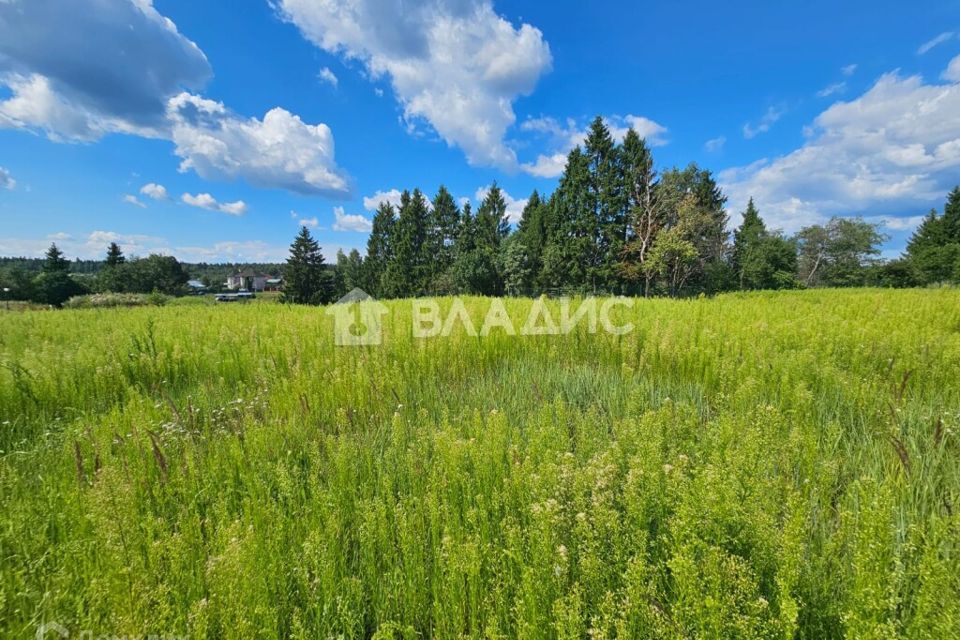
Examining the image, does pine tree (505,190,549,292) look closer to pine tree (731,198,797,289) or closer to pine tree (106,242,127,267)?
pine tree (731,198,797,289)

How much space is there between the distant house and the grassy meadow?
341 ft

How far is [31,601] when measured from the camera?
1.45 m

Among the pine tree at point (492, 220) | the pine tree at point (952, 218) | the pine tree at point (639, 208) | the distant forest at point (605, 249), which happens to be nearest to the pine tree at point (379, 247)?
the distant forest at point (605, 249)

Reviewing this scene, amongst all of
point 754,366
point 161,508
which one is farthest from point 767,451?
point 161,508

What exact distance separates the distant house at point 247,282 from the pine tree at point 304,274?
57739mm

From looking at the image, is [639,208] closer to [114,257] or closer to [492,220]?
[492,220]

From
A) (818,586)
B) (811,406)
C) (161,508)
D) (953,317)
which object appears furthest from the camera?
(953,317)

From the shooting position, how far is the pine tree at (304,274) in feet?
146

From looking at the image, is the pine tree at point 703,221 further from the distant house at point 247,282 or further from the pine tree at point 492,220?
the distant house at point 247,282

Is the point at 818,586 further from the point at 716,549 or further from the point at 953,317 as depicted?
the point at 953,317

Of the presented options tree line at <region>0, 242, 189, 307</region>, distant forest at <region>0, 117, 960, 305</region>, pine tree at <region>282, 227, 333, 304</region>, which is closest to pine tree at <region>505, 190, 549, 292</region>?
distant forest at <region>0, 117, 960, 305</region>

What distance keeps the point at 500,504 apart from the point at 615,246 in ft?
94.1

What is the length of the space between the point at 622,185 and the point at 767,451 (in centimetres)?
2952

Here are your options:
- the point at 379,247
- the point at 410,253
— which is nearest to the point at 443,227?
the point at 410,253
